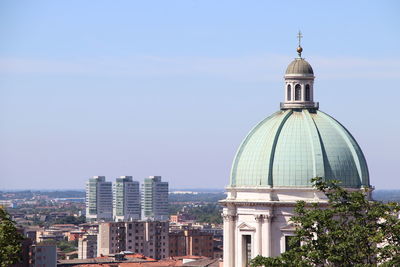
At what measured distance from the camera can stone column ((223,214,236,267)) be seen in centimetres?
6919

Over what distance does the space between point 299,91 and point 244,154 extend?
442 centimetres

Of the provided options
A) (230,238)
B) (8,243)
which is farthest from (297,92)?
(8,243)

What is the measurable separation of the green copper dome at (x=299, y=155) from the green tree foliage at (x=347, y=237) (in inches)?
473

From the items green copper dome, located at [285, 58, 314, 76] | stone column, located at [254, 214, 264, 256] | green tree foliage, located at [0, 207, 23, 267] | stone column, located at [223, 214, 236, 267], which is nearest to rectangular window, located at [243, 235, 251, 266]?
stone column, located at [223, 214, 236, 267]

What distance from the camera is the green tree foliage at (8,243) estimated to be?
5678 cm

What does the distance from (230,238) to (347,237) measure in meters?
16.9

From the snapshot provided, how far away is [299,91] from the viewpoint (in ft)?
232

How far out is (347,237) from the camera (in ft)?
174

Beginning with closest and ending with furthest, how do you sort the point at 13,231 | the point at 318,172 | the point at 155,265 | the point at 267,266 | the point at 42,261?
the point at 267,266, the point at 13,231, the point at 318,172, the point at 42,261, the point at 155,265

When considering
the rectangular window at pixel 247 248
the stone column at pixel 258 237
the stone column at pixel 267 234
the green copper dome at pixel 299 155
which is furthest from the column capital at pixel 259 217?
the rectangular window at pixel 247 248

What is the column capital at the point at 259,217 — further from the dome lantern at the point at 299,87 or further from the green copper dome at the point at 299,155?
the dome lantern at the point at 299,87

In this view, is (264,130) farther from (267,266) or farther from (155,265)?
(155,265)

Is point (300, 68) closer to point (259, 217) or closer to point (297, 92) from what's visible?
point (297, 92)

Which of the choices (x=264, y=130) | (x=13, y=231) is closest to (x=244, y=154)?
(x=264, y=130)
